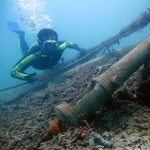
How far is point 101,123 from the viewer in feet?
6.59

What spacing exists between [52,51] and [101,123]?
5501mm

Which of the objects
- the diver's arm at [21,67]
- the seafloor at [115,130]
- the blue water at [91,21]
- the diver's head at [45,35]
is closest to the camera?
the seafloor at [115,130]

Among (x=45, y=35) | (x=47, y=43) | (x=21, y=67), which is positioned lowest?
(x=21, y=67)

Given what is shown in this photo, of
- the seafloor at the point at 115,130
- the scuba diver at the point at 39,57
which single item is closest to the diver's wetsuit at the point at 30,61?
the scuba diver at the point at 39,57

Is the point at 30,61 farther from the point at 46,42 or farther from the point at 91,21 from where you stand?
the point at 91,21

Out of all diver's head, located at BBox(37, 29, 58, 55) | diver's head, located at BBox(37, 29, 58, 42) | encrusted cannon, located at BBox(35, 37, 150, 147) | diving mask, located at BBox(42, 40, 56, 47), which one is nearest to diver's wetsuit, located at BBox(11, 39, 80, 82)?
diver's head, located at BBox(37, 29, 58, 55)

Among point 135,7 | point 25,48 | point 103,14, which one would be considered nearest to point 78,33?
point 103,14

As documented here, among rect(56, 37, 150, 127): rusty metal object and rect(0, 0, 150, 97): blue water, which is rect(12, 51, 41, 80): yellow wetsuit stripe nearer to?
rect(56, 37, 150, 127): rusty metal object

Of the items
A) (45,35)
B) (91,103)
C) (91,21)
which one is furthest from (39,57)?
(91,21)

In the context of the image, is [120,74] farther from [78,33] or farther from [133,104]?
[78,33]

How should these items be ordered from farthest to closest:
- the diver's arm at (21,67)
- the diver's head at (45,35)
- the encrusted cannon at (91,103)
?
the diver's head at (45,35) → the diver's arm at (21,67) → the encrusted cannon at (91,103)

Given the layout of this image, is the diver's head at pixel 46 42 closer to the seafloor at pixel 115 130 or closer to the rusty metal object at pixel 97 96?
the seafloor at pixel 115 130

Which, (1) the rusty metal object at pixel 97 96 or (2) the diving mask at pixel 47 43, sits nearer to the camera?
(1) the rusty metal object at pixel 97 96

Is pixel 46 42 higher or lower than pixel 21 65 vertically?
higher
